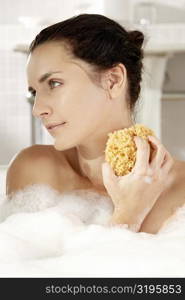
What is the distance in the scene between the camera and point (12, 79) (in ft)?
11.6

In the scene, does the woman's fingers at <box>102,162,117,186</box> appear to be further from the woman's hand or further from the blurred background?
the blurred background

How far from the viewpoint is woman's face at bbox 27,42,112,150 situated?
127 cm

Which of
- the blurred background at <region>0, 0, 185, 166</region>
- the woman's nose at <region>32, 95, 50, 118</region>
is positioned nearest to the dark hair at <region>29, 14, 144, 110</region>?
the woman's nose at <region>32, 95, 50, 118</region>

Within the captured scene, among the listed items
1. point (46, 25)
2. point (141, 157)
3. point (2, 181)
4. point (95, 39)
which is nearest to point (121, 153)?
point (141, 157)

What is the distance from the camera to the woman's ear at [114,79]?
4.29ft

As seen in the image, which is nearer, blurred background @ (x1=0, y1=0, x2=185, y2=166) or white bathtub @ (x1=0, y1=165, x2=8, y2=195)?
white bathtub @ (x1=0, y1=165, x2=8, y2=195)

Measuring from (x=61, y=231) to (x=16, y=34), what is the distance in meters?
2.39

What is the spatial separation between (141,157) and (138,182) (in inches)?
2.1

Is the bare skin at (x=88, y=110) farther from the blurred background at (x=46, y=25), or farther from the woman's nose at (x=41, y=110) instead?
the blurred background at (x=46, y=25)

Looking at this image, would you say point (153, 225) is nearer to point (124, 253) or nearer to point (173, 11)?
point (124, 253)

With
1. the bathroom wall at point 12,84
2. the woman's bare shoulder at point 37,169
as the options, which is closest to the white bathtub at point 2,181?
the woman's bare shoulder at point 37,169

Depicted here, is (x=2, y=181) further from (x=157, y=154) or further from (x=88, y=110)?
(x=157, y=154)

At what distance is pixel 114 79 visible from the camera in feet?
4.32

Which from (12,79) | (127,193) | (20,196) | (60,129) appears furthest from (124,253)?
(12,79)
